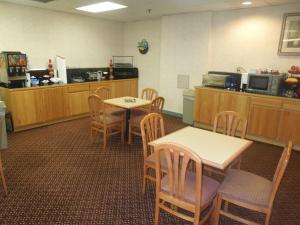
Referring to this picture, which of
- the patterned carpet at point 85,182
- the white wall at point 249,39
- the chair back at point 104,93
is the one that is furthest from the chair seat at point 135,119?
the white wall at point 249,39

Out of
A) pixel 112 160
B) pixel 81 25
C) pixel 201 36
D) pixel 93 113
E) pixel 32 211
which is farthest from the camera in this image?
pixel 81 25

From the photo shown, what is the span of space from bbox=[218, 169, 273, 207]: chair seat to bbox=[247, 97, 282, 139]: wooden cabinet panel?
88.0 inches

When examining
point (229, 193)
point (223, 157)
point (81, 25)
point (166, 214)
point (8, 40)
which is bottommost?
point (166, 214)

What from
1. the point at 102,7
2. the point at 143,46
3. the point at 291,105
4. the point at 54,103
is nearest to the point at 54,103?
the point at 54,103

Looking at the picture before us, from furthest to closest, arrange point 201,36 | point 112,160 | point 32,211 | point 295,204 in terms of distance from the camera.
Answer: point 201,36, point 112,160, point 295,204, point 32,211

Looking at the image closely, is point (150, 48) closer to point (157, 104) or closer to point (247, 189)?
point (157, 104)

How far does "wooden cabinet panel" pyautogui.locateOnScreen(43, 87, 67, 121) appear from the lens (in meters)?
4.66

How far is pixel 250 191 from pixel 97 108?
264 centimetres

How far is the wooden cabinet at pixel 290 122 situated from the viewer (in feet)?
11.9

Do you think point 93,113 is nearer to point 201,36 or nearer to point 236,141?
point 236,141

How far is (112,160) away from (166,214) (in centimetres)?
134

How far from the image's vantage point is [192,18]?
496 centimetres

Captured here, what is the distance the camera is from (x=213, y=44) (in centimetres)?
491

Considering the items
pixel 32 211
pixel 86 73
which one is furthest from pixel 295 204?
pixel 86 73
